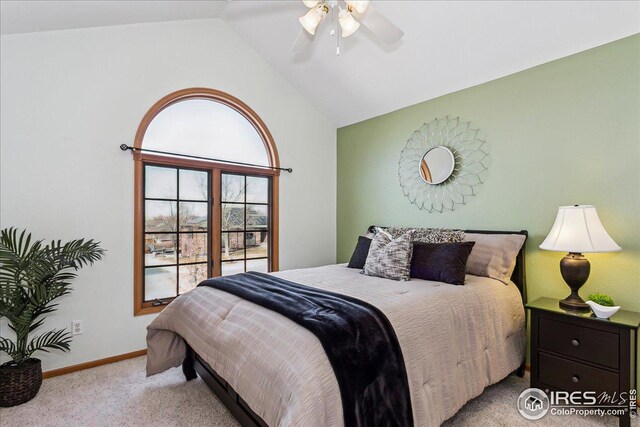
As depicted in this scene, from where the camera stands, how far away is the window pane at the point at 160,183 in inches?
122

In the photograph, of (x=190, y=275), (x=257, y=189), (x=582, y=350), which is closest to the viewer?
(x=582, y=350)

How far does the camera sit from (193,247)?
3385mm

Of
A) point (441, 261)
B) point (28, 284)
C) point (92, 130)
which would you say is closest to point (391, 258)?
point (441, 261)

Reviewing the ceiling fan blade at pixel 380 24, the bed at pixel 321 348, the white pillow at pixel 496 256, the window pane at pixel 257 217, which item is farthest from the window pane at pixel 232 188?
the white pillow at pixel 496 256

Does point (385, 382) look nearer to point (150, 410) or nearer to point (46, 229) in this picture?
point (150, 410)

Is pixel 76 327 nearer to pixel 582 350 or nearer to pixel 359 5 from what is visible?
pixel 359 5

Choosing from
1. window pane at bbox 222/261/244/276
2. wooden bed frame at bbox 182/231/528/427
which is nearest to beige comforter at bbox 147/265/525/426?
wooden bed frame at bbox 182/231/528/427

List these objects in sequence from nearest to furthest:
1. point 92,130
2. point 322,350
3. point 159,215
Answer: point 322,350 < point 92,130 < point 159,215

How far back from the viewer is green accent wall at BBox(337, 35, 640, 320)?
2.20m

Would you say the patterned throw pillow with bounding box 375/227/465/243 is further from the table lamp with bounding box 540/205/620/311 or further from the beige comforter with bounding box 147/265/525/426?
the table lamp with bounding box 540/205/620/311

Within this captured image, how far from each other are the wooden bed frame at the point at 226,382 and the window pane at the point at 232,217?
4.85ft

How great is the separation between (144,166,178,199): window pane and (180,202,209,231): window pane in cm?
16

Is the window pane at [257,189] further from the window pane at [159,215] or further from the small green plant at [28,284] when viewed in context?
the small green plant at [28,284]

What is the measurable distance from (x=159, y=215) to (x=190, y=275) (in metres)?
0.69
